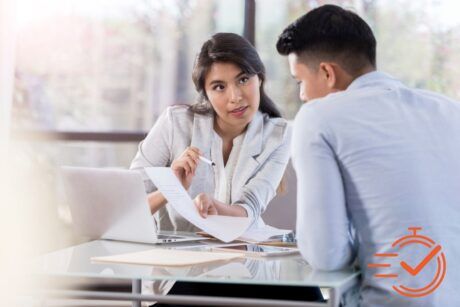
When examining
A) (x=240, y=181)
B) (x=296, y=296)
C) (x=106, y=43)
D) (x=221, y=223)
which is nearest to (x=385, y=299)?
(x=296, y=296)

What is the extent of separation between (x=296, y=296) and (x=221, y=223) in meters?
0.28

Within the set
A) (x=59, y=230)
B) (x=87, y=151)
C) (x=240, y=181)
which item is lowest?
(x=59, y=230)

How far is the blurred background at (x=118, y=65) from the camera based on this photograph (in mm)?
4102

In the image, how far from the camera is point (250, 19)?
4125mm

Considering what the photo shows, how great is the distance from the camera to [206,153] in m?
2.54

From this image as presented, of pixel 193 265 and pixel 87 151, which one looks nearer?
pixel 193 265

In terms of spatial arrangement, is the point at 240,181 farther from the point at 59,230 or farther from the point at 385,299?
the point at 59,230

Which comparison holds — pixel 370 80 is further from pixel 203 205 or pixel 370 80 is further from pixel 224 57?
pixel 224 57

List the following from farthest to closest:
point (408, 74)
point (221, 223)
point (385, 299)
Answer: point (408, 74), point (221, 223), point (385, 299)

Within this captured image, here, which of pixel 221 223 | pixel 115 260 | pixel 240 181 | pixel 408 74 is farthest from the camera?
pixel 408 74

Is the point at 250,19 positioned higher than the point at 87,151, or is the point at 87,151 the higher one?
the point at 250,19

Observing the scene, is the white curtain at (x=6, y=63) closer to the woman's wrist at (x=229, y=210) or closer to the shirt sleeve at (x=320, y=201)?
the woman's wrist at (x=229, y=210)

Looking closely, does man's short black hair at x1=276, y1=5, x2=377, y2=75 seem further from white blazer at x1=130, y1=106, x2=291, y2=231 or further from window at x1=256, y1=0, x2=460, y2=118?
window at x1=256, y1=0, x2=460, y2=118

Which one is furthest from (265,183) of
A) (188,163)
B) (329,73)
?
(329,73)
